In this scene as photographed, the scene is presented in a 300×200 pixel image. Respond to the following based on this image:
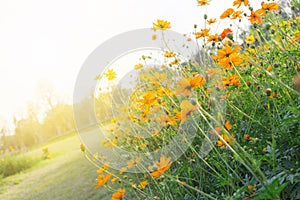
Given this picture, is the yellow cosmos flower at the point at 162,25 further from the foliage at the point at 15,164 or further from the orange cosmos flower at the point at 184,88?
the foliage at the point at 15,164

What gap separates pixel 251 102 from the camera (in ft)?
4.81

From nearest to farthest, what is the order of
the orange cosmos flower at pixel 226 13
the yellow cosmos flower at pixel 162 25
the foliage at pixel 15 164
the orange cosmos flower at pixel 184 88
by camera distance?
the orange cosmos flower at pixel 184 88 → the orange cosmos flower at pixel 226 13 → the yellow cosmos flower at pixel 162 25 → the foliage at pixel 15 164

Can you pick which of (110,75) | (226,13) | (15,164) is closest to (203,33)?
(226,13)

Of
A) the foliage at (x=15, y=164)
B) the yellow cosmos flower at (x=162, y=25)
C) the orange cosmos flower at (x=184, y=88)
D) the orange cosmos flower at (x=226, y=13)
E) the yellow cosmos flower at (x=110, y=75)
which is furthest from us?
the foliage at (x=15, y=164)

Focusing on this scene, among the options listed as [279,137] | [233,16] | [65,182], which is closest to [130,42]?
[233,16]

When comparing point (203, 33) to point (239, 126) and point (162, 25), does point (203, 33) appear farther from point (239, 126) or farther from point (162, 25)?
point (239, 126)

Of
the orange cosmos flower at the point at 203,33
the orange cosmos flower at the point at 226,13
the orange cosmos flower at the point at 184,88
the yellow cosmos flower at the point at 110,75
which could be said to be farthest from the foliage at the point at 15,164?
the orange cosmos flower at the point at 184,88

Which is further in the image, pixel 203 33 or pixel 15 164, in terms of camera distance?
pixel 15 164

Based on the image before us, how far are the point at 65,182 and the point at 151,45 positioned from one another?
270 cm

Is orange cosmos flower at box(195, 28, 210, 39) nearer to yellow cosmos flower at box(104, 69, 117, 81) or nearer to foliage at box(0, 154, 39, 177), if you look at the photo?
yellow cosmos flower at box(104, 69, 117, 81)

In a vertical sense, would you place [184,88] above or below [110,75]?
below

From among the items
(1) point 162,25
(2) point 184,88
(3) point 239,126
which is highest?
(1) point 162,25

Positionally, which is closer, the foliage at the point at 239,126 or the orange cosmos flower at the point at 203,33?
the foliage at the point at 239,126

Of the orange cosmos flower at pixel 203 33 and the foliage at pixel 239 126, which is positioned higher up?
the orange cosmos flower at pixel 203 33
